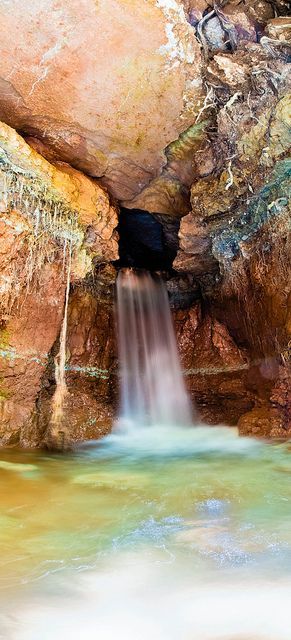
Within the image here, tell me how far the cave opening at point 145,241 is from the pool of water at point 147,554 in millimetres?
6822

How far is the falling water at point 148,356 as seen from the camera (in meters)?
9.08

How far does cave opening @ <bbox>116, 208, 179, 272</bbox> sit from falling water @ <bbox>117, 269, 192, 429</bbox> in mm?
1225

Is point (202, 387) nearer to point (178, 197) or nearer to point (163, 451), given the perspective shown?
point (163, 451)

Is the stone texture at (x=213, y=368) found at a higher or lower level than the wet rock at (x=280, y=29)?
lower

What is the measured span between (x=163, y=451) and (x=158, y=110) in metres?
5.39

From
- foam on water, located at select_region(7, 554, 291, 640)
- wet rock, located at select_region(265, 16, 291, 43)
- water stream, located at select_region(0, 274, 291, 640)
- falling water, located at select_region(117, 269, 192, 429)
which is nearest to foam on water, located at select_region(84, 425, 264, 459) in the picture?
A: water stream, located at select_region(0, 274, 291, 640)

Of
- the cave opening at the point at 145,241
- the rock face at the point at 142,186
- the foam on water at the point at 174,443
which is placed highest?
the cave opening at the point at 145,241

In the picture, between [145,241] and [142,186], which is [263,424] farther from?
[145,241]

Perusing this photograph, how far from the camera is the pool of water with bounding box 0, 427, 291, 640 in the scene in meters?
1.91

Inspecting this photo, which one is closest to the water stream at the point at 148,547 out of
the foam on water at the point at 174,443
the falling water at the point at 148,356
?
the foam on water at the point at 174,443

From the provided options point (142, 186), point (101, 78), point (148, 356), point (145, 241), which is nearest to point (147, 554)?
point (101, 78)

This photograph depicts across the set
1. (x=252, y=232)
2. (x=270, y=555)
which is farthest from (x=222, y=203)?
(x=270, y=555)

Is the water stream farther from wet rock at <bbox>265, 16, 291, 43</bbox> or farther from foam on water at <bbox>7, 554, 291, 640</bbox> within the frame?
wet rock at <bbox>265, 16, 291, 43</bbox>

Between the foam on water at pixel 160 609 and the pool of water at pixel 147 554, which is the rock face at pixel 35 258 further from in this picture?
the foam on water at pixel 160 609
